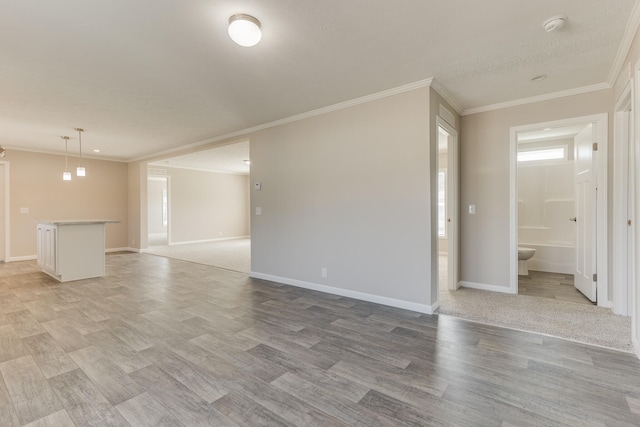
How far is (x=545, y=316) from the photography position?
310 centimetres

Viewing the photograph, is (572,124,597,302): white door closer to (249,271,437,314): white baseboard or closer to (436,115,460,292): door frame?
(436,115,460,292): door frame

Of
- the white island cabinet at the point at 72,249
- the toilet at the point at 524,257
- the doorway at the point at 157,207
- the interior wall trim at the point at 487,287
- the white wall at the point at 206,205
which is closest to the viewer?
the interior wall trim at the point at 487,287

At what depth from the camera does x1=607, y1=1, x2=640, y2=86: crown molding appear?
2094mm

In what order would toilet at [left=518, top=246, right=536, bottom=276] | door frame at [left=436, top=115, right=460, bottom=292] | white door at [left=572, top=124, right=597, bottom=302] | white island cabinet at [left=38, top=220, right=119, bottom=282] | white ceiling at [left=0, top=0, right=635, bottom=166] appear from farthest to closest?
1. toilet at [left=518, top=246, right=536, bottom=276]
2. white island cabinet at [left=38, top=220, right=119, bottom=282]
3. door frame at [left=436, top=115, right=460, bottom=292]
4. white door at [left=572, top=124, right=597, bottom=302]
5. white ceiling at [left=0, top=0, right=635, bottom=166]

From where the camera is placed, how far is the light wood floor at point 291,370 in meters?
1.67

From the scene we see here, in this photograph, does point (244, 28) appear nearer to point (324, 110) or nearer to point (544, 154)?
point (324, 110)

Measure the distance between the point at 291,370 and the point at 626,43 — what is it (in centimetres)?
372

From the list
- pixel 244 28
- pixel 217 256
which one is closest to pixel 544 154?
pixel 244 28

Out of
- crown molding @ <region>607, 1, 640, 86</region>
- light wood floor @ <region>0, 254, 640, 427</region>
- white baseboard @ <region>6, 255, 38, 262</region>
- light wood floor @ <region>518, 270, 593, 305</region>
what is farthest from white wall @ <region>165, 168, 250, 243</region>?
crown molding @ <region>607, 1, 640, 86</region>

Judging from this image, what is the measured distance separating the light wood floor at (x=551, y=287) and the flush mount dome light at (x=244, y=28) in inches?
171

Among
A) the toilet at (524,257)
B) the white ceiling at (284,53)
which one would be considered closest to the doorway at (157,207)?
the white ceiling at (284,53)

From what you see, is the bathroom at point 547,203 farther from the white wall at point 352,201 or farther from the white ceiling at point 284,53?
the white wall at point 352,201

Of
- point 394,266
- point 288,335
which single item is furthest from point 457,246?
point 288,335

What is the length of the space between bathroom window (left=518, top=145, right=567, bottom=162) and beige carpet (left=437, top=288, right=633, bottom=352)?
3.29 metres
